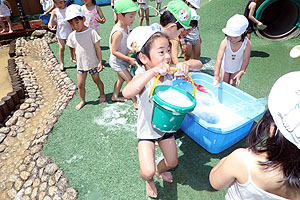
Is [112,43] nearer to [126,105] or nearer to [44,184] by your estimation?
[126,105]

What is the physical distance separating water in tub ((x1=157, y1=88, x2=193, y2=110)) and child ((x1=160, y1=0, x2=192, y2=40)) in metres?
0.92

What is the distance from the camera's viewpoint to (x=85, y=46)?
10.4ft

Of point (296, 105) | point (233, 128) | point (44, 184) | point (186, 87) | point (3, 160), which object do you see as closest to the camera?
point (296, 105)

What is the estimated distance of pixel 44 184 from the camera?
7.77 feet

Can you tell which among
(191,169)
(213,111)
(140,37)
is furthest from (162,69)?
(213,111)

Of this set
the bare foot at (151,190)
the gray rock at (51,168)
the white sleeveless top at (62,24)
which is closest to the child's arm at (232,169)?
the bare foot at (151,190)

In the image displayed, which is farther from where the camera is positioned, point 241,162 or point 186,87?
point 186,87

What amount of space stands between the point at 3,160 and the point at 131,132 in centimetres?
177

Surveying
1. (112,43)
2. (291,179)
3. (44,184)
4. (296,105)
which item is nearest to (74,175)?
(44,184)

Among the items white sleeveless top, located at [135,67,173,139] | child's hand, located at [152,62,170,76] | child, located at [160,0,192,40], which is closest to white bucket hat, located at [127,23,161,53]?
white sleeveless top, located at [135,67,173,139]

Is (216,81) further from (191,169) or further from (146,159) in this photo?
(146,159)

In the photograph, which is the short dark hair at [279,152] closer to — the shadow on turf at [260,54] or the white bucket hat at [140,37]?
the white bucket hat at [140,37]

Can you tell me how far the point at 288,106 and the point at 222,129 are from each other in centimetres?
140

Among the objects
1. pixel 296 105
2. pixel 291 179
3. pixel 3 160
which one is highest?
pixel 296 105
